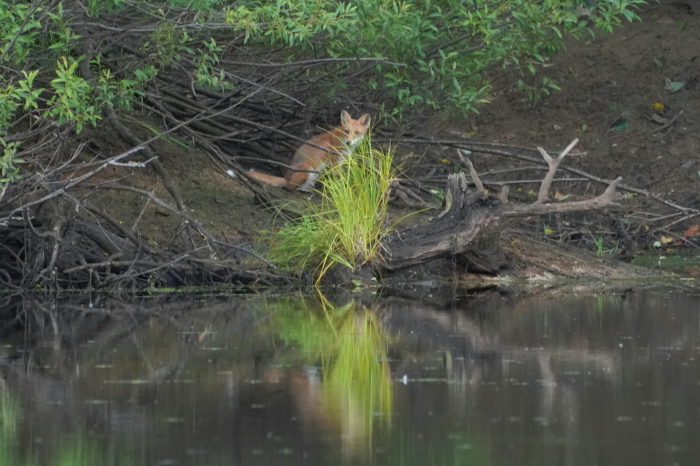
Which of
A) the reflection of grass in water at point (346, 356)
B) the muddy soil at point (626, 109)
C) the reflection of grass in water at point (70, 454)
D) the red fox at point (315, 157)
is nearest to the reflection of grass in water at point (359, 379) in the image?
the reflection of grass in water at point (346, 356)

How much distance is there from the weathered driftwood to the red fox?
2197mm

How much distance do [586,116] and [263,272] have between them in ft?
25.5

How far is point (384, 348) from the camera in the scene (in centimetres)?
764

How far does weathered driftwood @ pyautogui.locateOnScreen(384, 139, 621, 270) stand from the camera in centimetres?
1077

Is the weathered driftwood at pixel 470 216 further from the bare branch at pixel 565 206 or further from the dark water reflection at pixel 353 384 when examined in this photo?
the dark water reflection at pixel 353 384

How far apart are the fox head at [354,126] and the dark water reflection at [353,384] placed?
353 centimetres

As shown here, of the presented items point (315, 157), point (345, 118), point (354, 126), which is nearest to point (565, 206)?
point (354, 126)

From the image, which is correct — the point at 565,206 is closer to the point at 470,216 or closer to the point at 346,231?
the point at 470,216

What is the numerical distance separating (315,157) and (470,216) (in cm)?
309

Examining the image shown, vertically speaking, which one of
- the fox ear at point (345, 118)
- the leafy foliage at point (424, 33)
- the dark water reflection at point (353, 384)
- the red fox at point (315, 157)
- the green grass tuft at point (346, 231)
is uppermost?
the leafy foliage at point (424, 33)

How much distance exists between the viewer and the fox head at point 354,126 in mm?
12955

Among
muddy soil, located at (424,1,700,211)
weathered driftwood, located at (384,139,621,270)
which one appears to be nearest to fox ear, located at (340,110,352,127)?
weathered driftwood, located at (384,139,621,270)

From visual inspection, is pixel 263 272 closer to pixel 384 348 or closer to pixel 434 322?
pixel 434 322

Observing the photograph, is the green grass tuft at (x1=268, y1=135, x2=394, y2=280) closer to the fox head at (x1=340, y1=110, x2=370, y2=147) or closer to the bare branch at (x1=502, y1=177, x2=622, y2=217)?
the bare branch at (x1=502, y1=177, x2=622, y2=217)
